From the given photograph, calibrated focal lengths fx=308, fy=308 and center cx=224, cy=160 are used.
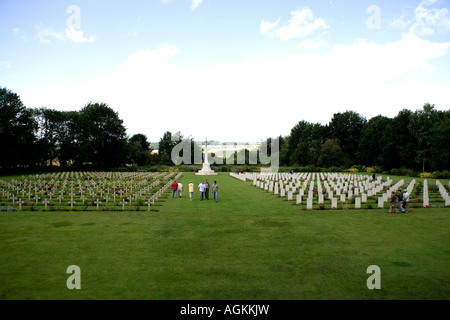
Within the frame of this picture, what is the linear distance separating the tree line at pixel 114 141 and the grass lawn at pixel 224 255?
41706mm

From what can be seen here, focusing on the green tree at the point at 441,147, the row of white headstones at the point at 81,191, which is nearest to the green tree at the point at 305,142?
the green tree at the point at 441,147

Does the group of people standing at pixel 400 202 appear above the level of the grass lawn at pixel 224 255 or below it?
above

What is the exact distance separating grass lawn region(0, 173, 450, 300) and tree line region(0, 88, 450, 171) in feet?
137

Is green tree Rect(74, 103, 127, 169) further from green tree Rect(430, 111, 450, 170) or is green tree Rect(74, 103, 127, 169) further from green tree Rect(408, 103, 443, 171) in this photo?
green tree Rect(430, 111, 450, 170)

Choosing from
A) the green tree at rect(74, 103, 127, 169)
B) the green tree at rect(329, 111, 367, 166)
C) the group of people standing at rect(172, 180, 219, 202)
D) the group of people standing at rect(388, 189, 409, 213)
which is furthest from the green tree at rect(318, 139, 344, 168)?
the group of people standing at rect(388, 189, 409, 213)

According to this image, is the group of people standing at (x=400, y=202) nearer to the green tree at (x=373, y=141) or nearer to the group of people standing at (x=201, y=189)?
the group of people standing at (x=201, y=189)

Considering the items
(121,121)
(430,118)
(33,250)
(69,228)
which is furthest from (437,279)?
(121,121)

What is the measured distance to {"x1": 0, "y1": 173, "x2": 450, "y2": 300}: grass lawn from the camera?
607 cm

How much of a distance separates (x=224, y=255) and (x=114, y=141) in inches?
2487

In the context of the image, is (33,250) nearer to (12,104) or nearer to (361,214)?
(361,214)

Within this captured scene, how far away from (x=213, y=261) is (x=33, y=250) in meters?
5.23

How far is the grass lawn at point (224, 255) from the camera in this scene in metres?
6.07

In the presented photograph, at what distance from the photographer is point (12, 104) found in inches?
1871

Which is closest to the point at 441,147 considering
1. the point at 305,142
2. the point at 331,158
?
the point at 331,158
